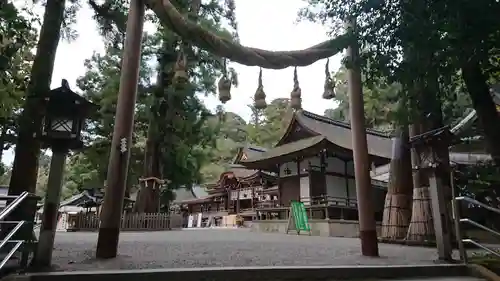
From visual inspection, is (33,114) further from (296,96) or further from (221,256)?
(296,96)

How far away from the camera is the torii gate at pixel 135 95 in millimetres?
4770

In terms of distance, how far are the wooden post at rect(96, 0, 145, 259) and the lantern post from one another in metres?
0.66

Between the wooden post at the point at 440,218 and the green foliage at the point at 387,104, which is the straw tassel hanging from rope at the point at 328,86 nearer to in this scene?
the green foliage at the point at 387,104

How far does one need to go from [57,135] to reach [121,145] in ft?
3.12

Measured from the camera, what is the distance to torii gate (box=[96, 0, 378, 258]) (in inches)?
188

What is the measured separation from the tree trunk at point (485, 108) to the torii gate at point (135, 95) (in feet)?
4.19

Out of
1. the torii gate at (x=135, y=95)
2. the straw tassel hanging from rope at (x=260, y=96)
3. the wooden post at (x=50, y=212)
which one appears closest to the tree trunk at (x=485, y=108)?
the torii gate at (x=135, y=95)

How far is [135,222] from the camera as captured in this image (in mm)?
16094

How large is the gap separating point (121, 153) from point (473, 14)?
14.1 ft

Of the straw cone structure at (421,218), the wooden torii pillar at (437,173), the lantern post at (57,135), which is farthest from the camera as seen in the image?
the straw cone structure at (421,218)

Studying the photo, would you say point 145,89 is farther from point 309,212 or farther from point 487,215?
point 487,215

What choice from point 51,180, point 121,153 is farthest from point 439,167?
point 51,180

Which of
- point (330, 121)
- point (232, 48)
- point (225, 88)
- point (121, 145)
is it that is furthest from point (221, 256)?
point (330, 121)

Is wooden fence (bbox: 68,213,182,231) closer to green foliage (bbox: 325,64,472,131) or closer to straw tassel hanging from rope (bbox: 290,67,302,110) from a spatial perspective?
green foliage (bbox: 325,64,472,131)
